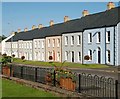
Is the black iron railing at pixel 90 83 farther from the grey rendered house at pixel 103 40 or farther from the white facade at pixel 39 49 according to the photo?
the white facade at pixel 39 49

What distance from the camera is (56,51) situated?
58.3 metres

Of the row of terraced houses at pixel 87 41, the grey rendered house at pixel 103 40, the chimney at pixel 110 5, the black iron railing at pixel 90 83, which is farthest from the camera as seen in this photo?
the chimney at pixel 110 5

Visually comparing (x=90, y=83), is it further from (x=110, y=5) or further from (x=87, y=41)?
(x=110, y=5)

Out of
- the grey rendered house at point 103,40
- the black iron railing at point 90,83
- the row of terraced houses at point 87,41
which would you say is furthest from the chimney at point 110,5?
the black iron railing at point 90,83

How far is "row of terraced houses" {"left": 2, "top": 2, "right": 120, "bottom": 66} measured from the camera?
40781mm

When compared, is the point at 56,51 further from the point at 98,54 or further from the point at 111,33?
the point at 111,33

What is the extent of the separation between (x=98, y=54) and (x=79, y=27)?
29.7 feet

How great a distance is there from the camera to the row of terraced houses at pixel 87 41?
40.8 m

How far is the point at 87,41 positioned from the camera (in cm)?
4712

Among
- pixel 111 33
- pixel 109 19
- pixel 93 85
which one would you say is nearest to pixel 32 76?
pixel 93 85

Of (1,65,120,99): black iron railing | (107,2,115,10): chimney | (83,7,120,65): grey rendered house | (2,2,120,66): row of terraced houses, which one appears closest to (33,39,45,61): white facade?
(2,2,120,66): row of terraced houses

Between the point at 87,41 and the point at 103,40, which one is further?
the point at 87,41

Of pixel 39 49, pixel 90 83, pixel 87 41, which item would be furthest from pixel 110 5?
pixel 90 83

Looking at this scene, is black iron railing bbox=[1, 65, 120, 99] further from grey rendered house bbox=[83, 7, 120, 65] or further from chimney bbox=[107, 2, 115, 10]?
chimney bbox=[107, 2, 115, 10]
